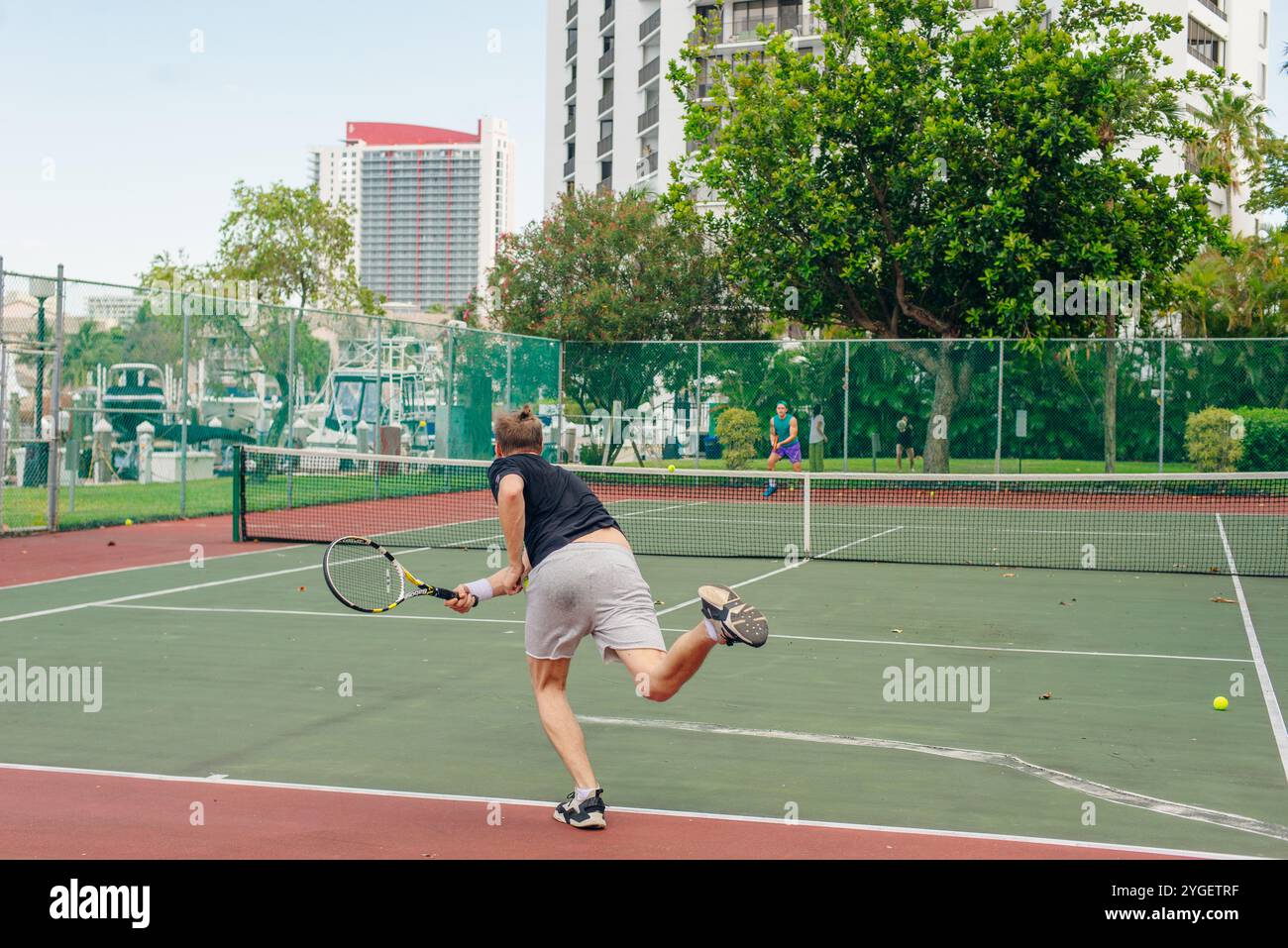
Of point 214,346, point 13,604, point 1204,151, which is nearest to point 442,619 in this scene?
point 13,604

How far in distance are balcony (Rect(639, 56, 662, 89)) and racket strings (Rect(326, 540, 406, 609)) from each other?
57947 millimetres

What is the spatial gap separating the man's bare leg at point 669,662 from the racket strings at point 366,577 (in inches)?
99.4

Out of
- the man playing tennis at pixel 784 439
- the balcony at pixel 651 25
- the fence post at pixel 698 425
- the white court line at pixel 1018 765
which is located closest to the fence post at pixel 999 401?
the man playing tennis at pixel 784 439

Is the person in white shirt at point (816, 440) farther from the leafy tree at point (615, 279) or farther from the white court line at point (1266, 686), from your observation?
the white court line at point (1266, 686)

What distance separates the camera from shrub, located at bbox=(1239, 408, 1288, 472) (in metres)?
26.4

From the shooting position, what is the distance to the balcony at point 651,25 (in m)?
62.5

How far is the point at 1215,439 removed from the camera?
26.2 metres

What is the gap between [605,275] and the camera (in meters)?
34.6

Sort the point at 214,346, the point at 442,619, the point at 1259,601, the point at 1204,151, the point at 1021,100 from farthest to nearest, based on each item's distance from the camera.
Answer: the point at 1204,151 → the point at 1021,100 → the point at 214,346 → the point at 1259,601 → the point at 442,619

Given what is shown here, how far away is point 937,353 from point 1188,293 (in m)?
5.70

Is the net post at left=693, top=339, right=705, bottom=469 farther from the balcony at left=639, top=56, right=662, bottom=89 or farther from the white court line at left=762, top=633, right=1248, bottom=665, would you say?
the balcony at left=639, top=56, right=662, bottom=89

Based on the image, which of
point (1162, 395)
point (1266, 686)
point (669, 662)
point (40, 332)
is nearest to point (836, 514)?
point (1162, 395)

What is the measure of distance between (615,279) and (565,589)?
96.1ft
